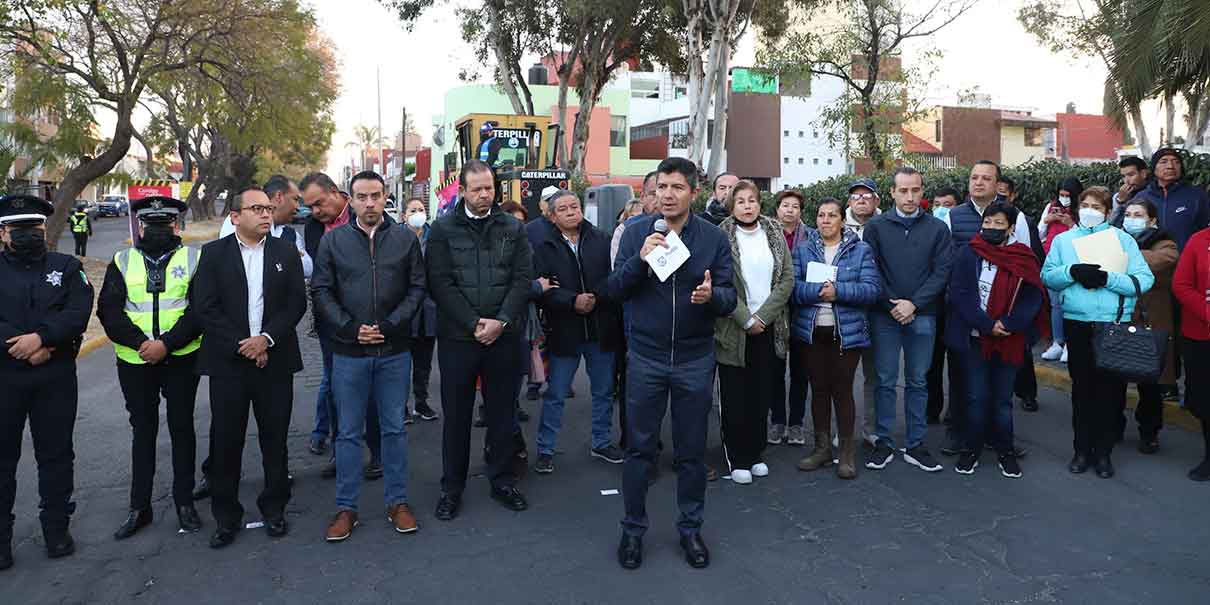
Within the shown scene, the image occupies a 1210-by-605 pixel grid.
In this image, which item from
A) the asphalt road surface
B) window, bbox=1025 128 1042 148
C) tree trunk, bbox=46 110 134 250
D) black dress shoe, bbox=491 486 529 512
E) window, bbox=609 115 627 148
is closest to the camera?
the asphalt road surface

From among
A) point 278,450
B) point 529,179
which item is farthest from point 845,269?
point 529,179

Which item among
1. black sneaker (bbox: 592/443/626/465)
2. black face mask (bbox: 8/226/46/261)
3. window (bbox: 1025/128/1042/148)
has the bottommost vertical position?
black sneaker (bbox: 592/443/626/465)

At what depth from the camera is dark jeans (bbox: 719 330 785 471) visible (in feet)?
19.5

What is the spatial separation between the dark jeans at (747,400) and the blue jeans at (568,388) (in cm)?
92

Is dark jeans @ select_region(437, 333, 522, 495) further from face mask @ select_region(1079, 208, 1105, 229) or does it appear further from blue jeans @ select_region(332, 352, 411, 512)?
face mask @ select_region(1079, 208, 1105, 229)

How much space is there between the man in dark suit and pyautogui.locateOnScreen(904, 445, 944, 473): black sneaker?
4089 mm

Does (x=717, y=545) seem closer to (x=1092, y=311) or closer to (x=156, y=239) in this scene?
(x=1092, y=311)

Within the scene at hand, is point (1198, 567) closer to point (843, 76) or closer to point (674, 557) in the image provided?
point (674, 557)

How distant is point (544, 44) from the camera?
27.4m

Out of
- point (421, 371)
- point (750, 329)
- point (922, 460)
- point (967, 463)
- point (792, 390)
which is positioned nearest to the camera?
point (750, 329)

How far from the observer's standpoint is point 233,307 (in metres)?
4.91

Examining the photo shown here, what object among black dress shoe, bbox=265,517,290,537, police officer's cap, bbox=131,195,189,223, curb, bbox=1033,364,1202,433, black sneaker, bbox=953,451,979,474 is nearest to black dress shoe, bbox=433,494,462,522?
black dress shoe, bbox=265,517,290,537

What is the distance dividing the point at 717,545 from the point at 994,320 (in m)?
2.52

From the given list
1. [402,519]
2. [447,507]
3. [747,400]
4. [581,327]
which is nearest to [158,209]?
[402,519]
